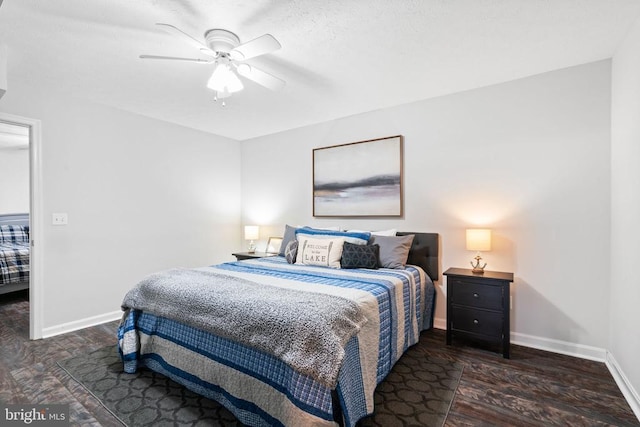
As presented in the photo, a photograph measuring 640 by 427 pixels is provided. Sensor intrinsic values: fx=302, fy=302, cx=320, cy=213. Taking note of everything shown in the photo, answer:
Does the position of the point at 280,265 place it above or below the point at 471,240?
below

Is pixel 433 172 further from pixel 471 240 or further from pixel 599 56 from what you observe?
pixel 599 56

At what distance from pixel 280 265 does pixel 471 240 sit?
6.00 feet

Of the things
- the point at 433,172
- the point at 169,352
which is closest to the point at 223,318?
the point at 169,352

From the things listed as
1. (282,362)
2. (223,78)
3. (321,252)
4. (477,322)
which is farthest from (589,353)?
(223,78)

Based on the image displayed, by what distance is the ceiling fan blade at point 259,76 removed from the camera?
2137 mm

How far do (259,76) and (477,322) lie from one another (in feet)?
8.82

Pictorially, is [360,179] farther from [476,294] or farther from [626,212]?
[626,212]

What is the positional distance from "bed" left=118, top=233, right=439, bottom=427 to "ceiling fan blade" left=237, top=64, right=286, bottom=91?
1.53 metres

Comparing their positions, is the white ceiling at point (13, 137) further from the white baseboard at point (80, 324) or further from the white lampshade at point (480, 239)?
the white lampshade at point (480, 239)

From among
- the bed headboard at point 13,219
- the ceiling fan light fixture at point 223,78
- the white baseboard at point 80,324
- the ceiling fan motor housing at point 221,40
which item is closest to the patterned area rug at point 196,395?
the white baseboard at point 80,324

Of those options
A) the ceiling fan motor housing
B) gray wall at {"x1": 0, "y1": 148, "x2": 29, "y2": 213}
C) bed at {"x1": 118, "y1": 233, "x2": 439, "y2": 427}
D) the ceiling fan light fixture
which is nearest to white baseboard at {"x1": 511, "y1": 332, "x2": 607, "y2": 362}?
bed at {"x1": 118, "y1": 233, "x2": 439, "y2": 427}

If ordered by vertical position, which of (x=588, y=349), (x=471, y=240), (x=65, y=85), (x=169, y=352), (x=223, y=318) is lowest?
(x=588, y=349)

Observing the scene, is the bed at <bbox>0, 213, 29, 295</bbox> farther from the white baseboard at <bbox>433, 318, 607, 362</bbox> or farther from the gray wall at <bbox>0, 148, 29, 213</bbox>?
the white baseboard at <bbox>433, 318, 607, 362</bbox>

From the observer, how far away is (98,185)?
3.32 metres
